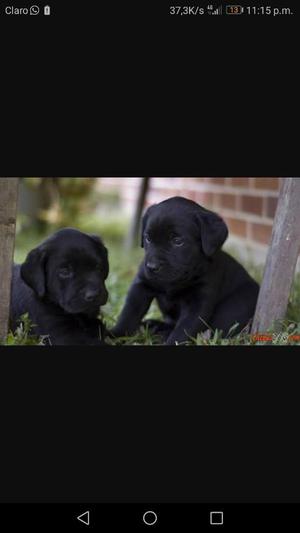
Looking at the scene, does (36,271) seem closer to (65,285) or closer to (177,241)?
(65,285)

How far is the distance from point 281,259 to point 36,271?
3.40 ft

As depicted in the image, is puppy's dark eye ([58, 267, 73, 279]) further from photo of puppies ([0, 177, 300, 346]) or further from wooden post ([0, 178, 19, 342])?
wooden post ([0, 178, 19, 342])

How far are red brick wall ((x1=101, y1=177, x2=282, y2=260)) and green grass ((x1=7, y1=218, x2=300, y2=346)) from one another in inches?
10.1

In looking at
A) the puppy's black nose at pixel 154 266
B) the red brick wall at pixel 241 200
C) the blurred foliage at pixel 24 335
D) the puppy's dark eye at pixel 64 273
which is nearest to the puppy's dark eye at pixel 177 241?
the puppy's black nose at pixel 154 266

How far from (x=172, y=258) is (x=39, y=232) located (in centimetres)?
437

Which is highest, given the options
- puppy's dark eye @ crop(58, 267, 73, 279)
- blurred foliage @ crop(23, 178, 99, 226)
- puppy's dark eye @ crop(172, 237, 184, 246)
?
blurred foliage @ crop(23, 178, 99, 226)

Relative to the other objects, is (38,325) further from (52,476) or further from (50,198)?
(50,198)

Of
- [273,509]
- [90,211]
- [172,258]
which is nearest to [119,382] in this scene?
[273,509]

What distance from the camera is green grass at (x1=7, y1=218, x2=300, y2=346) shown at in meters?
3.07

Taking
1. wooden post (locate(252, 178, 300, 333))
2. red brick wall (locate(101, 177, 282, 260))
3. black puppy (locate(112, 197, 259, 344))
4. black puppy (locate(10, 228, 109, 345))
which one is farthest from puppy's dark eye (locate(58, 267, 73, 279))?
red brick wall (locate(101, 177, 282, 260))

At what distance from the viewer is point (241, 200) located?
18.4ft

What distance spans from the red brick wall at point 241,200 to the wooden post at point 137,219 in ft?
1.09

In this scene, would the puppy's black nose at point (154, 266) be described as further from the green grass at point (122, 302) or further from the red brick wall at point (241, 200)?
the red brick wall at point (241, 200)
